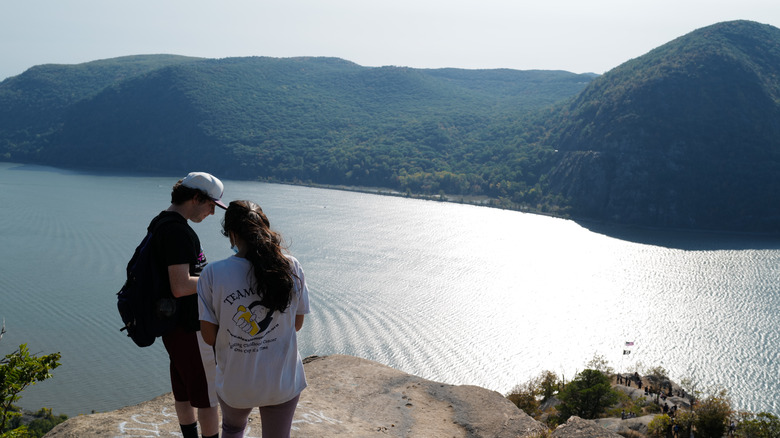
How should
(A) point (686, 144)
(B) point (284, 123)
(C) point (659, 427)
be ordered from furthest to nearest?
(B) point (284, 123) → (A) point (686, 144) → (C) point (659, 427)

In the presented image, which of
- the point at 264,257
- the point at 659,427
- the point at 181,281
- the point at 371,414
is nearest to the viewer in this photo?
the point at 264,257

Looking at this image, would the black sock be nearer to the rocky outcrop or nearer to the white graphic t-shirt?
the white graphic t-shirt

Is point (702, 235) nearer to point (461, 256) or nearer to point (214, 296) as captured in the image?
point (461, 256)

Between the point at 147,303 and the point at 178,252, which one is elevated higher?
the point at 178,252

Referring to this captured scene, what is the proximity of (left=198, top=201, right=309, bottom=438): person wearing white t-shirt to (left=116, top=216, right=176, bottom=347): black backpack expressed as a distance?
0.48 metres

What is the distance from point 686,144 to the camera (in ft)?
234

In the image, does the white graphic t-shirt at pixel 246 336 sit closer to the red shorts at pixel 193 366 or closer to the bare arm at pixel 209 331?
the bare arm at pixel 209 331

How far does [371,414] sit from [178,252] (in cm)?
403

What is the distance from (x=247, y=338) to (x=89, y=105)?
429 ft

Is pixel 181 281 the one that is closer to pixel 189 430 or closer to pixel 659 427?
pixel 189 430

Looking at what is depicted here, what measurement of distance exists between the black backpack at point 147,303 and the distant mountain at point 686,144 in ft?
231

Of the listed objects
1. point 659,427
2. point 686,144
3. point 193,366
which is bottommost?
point 659,427

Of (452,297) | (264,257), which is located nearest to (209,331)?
(264,257)

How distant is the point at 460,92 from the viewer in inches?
5354
